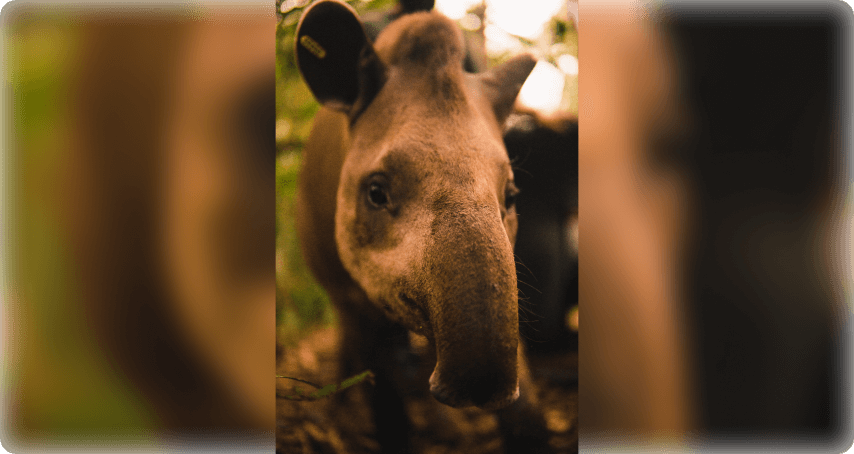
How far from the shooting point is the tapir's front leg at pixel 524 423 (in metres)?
2.61

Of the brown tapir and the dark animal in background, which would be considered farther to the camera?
the dark animal in background

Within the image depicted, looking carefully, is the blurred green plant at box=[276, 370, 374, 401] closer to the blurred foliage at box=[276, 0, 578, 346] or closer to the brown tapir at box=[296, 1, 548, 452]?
the brown tapir at box=[296, 1, 548, 452]

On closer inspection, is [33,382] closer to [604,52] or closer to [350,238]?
[350,238]

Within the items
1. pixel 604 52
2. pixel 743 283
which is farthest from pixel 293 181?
pixel 743 283

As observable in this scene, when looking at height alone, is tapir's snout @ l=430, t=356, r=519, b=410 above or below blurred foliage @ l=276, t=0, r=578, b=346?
below

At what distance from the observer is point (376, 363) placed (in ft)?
8.63

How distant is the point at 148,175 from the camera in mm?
2748

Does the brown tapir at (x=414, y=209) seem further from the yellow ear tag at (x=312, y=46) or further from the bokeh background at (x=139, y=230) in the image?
the bokeh background at (x=139, y=230)

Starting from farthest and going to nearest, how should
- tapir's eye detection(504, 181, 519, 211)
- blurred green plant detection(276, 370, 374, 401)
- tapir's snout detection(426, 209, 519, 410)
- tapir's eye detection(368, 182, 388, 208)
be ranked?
blurred green plant detection(276, 370, 374, 401) < tapir's eye detection(504, 181, 519, 211) < tapir's eye detection(368, 182, 388, 208) < tapir's snout detection(426, 209, 519, 410)

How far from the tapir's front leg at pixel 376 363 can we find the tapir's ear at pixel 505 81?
4.32 feet

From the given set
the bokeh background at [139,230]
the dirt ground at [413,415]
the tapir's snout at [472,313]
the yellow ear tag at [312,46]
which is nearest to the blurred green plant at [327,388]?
the dirt ground at [413,415]

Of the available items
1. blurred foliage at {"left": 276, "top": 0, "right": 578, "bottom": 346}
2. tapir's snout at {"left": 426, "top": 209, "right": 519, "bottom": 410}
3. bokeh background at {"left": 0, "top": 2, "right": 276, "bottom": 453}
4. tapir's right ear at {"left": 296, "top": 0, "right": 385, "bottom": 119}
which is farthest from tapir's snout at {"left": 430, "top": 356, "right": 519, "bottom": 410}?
tapir's right ear at {"left": 296, "top": 0, "right": 385, "bottom": 119}

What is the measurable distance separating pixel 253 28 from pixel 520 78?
4.95 feet

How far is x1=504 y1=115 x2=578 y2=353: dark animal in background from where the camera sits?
2.59 m
